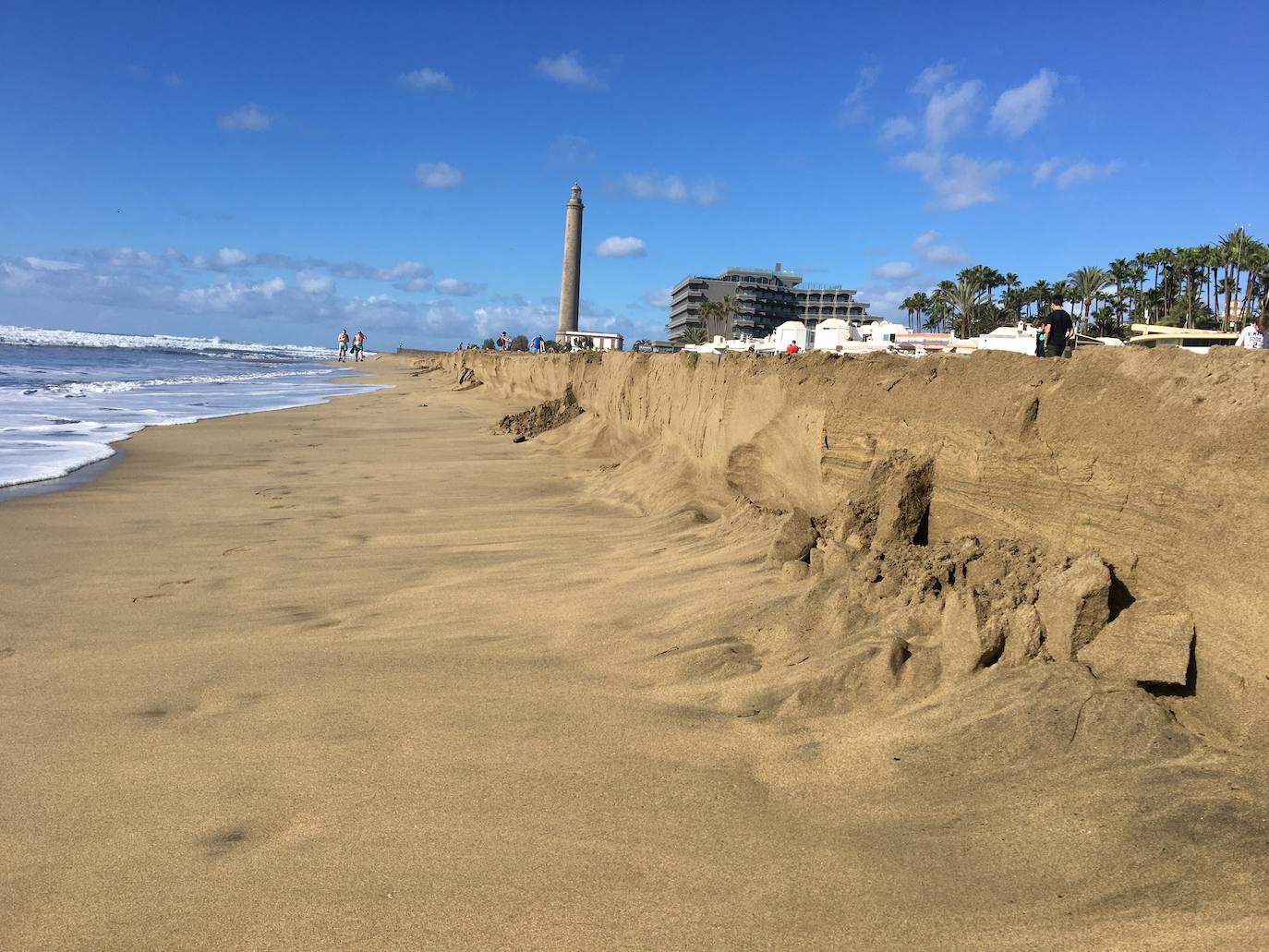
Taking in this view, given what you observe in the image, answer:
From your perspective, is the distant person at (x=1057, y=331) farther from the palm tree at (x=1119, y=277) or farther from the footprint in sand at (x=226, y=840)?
the palm tree at (x=1119, y=277)

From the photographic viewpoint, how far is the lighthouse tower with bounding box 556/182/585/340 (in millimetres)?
72750

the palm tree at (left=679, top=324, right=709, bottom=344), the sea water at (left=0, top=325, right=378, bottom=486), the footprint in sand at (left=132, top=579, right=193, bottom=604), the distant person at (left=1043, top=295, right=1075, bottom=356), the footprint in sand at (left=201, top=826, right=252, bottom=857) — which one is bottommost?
the footprint in sand at (left=201, top=826, right=252, bottom=857)

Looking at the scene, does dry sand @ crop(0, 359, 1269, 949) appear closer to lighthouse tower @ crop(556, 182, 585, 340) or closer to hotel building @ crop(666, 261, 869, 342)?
lighthouse tower @ crop(556, 182, 585, 340)

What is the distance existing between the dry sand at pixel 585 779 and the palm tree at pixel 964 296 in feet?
194

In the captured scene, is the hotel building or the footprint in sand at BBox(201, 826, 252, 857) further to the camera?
the hotel building

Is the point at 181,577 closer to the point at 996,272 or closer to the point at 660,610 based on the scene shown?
the point at 660,610

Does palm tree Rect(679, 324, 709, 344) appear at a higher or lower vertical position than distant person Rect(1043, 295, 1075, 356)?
higher

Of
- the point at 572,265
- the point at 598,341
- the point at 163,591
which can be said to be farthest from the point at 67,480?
the point at 572,265

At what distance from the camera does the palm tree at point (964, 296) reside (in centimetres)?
5941

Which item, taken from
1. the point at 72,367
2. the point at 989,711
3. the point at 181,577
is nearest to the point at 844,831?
the point at 989,711

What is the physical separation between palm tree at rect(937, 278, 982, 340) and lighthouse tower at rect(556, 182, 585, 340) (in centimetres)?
2886

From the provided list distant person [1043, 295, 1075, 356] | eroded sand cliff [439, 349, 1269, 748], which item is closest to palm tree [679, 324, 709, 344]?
distant person [1043, 295, 1075, 356]

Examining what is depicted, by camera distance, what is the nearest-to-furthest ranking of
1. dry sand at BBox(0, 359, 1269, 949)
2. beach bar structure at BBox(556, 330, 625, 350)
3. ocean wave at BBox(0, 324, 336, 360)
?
dry sand at BBox(0, 359, 1269, 949) < beach bar structure at BBox(556, 330, 625, 350) < ocean wave at BBox(0, 324, 336, 360)

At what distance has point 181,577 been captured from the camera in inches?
189
